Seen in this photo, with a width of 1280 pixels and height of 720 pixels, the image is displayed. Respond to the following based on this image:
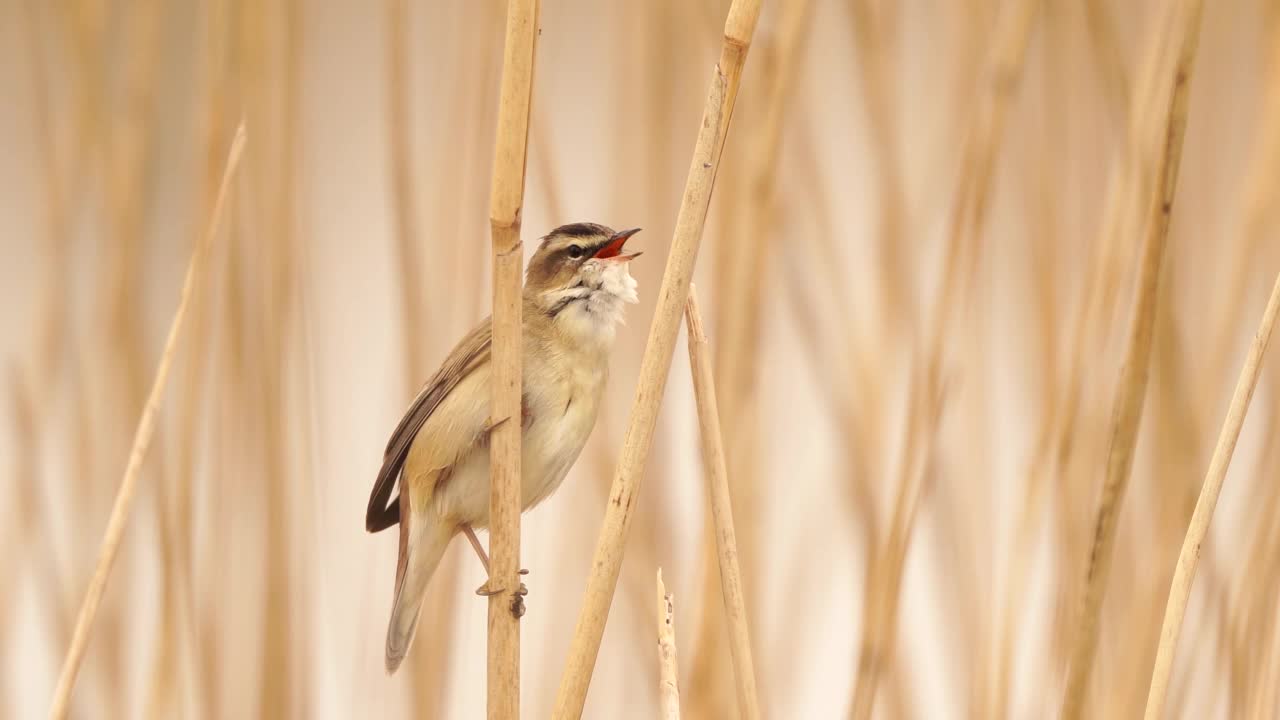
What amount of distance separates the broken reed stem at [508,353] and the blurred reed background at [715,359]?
1.89ft

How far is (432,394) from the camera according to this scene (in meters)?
1.58

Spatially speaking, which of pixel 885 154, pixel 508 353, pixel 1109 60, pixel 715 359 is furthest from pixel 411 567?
pixel 1109 60

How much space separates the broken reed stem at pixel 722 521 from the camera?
113 centimetres

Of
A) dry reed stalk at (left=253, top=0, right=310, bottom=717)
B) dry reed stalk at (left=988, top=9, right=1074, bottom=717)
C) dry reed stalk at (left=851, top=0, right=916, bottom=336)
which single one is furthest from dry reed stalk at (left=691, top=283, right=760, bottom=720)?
dry reed stalk at (left=253, top=0, right=310, bottom=717)

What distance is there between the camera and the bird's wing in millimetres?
1559

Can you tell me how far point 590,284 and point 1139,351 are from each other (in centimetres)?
77

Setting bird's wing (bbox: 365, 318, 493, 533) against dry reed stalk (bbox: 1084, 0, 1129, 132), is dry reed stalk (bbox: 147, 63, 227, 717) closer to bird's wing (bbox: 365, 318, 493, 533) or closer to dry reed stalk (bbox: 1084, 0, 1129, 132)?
bird's wing (bbox: 365, 318, 493, 533)

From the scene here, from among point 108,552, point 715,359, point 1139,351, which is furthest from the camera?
point 715,359

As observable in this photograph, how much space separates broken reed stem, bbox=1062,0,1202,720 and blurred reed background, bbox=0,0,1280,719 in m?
0.45

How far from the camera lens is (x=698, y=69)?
1783mm

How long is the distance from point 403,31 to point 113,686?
3.60ft

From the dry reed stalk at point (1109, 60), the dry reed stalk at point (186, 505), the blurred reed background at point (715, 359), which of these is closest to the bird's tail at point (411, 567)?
the blurred reed background at point (715, 359)

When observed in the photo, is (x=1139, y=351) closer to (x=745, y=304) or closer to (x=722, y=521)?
(x=722, y=521)

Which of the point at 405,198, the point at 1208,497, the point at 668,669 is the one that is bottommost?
the point at 668,669
